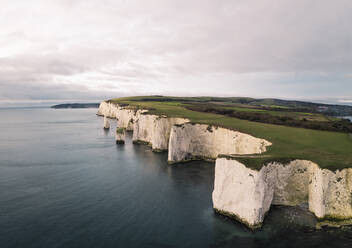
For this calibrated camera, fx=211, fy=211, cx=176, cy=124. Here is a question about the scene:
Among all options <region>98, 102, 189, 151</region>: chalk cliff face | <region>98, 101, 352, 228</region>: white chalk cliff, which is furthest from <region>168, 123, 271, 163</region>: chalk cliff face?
<region>98, 101, 352, 228</region>: white chalk cliff

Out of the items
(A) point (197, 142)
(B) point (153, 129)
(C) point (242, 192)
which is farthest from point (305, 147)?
(B) point (153, 129)

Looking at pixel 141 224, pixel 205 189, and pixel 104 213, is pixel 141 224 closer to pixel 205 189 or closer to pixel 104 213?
pixel 104 213

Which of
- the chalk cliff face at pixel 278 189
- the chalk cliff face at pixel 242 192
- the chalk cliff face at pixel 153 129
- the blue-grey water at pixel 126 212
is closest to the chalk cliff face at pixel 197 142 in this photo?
the blue-grey water at pixel 126 212

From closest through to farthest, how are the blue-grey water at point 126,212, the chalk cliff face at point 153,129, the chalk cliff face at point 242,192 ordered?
the blue-grey water at point 126,212 < the chalk cliff face at point 242,192 < the chalk cliff face at point 153,129

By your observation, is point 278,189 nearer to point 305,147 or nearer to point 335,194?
point 335,194

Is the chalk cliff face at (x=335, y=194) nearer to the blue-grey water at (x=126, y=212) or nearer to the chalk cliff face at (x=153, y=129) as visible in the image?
the blue-grey water at (x=126, y=212)

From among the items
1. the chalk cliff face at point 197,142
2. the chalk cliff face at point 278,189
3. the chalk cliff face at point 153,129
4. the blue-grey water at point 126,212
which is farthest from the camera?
the chalk cliff face at point 153,129

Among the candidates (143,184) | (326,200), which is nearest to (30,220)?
(143,184)

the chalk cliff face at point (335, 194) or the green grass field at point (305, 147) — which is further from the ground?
the green grass field at point (305, 147)

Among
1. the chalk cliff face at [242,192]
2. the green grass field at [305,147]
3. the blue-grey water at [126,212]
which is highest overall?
the green grass field at [305,147]
